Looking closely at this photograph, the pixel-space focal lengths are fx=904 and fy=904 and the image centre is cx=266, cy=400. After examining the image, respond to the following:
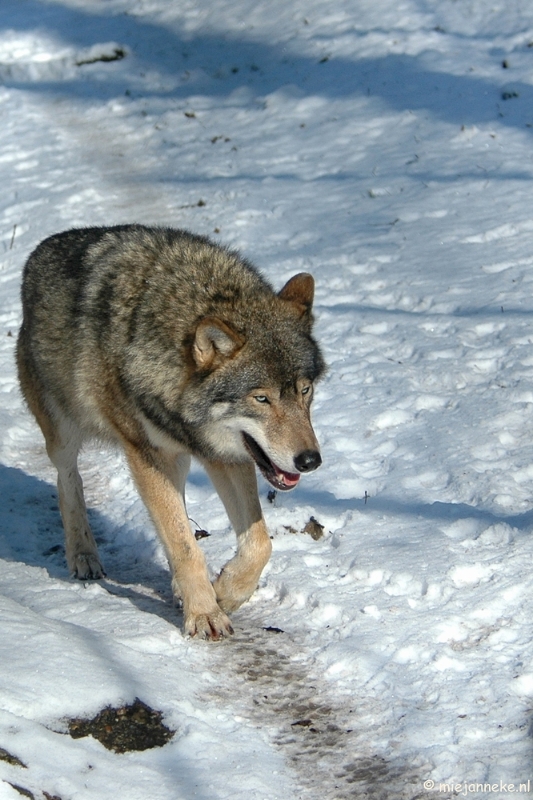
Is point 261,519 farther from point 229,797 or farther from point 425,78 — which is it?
point 425,78

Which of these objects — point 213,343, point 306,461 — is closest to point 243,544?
point 306,461

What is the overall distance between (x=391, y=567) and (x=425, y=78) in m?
8.82

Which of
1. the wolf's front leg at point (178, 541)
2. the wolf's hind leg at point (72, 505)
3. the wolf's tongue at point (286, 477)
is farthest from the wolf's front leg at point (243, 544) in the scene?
the wolf's hind leg at point (72, 505)

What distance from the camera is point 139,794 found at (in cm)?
312

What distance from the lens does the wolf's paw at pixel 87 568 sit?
17.8ft

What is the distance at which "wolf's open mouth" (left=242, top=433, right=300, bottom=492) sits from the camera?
4.30 meters

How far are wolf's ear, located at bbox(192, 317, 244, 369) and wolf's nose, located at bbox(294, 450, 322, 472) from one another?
61 centimetres

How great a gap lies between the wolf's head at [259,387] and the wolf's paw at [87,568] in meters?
1.41

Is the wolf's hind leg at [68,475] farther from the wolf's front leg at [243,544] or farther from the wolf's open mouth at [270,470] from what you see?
the wolf's open mouth at [270,470]

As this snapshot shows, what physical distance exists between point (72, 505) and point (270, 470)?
1.80 metres

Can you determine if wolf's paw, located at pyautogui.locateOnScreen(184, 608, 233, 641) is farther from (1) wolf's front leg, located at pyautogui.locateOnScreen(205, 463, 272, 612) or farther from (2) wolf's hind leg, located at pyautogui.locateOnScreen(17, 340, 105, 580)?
(2) wolf's hind leg, located at pyautogui.locateOnScreen(17, 340, 105, 580)

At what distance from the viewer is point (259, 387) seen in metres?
4.25

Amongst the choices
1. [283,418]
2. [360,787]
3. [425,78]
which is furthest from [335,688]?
[425,78]

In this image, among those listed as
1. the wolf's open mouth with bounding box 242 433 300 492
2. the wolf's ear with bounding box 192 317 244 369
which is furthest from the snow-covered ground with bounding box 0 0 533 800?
the wolf's ear with bounding box 192 317 244 369
